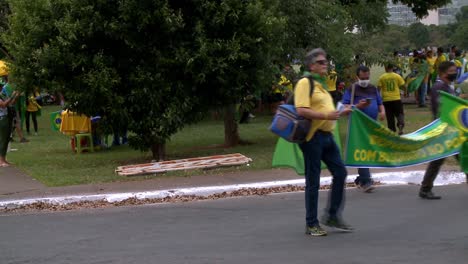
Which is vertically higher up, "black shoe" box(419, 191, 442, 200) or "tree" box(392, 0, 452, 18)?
"tree" box(392, 0, 452, 18)

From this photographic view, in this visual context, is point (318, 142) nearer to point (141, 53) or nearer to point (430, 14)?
point (141, 53)

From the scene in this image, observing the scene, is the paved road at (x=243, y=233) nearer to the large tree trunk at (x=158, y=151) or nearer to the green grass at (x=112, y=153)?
the green grass at (x=112, y=153)

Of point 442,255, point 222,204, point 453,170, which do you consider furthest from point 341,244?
point 453,170

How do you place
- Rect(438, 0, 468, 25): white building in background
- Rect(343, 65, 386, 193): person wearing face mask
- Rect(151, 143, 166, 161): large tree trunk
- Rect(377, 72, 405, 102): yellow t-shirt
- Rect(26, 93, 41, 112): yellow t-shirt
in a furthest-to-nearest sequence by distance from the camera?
1. Rect(438, 0, 468, 25): white building in background
2. Rect(26, 93, 41, 112): yellow t-shirt
3. Rect(377, 72, 405, 102): yellow t-shirt
4. Rect(151, 143, 166, 161): large tree trunk
5. Rect(343, 65, 386, 193): person wearing face mask

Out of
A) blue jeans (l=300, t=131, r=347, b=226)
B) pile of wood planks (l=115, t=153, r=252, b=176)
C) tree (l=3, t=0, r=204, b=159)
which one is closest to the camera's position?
blue jeans (l=300, t=131, r=347, b=226)

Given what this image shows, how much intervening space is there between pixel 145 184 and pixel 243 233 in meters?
3.67

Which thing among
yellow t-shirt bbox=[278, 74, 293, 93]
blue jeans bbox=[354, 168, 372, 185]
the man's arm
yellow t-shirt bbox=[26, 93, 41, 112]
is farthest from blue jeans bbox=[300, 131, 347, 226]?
yellow t-shirt bbox=[26, 93, 41, 112]

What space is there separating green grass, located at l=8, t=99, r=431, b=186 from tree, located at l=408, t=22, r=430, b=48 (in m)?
23.8

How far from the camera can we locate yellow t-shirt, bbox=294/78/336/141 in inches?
286

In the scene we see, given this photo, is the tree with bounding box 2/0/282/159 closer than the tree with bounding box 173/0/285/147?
Yes

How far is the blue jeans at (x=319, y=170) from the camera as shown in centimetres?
739

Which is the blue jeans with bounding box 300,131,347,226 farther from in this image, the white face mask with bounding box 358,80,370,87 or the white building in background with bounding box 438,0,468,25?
the white building in background with bounding box 438,0,468,25

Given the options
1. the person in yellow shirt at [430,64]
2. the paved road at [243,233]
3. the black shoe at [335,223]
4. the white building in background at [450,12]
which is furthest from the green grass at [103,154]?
the white building in background at [450,12]

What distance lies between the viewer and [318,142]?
24.3 feet
